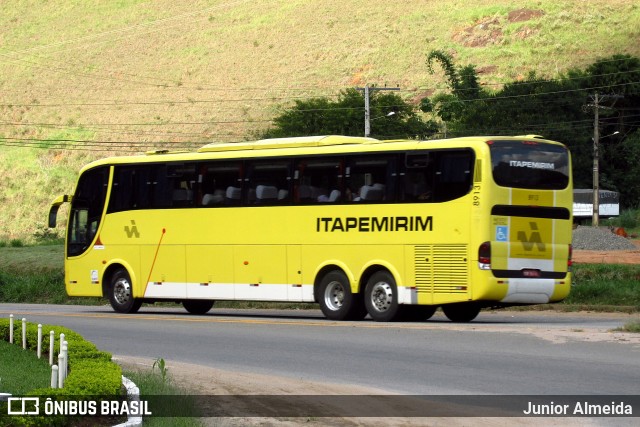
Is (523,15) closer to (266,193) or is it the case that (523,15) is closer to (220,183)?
(220,183)

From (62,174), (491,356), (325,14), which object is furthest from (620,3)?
(491,356)

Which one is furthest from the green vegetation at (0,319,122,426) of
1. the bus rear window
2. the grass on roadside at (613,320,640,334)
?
the bus rear window

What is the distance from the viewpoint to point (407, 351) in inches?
758

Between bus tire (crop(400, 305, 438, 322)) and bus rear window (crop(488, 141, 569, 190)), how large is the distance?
3.42m

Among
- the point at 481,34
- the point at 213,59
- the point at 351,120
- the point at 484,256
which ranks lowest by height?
the point at 484,256

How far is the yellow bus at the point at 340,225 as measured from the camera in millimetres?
24891

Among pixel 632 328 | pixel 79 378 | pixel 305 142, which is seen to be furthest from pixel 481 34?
pixel 79 378

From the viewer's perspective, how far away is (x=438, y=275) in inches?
992

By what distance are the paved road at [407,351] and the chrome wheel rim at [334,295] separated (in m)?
0.85

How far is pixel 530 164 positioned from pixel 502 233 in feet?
5.08

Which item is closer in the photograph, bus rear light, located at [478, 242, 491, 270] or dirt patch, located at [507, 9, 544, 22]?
bus rear light, located at [478, 242, 491, 270]

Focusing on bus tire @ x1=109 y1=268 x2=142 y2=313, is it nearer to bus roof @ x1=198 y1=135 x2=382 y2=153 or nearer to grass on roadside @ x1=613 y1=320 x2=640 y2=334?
bus roof @ x1=198 y1=135 x2=382 y2=153

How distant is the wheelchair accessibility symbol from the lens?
81.2ft

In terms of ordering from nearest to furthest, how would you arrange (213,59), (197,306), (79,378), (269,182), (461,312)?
1. (79,378)
2. (461,312)
3. (269,182)
4. (197,306)
5. (213,59)
